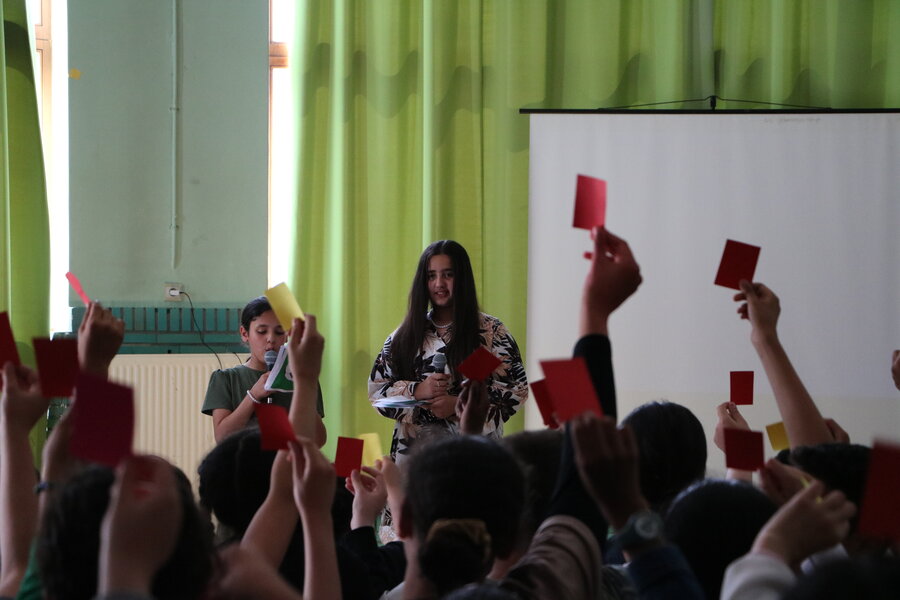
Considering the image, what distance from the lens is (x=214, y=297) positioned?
4125mm

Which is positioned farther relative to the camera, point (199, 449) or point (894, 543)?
point (199, 449)

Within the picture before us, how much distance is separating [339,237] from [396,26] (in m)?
1.04

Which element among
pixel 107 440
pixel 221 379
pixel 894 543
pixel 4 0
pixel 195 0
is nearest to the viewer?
pixel 107 440

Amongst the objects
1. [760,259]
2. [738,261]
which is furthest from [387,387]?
[760,259]

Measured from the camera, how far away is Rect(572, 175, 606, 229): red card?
4.34ft

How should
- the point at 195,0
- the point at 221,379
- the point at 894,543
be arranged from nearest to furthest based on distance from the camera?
the point at 894,543
the point at 221,379
the point at 195,0

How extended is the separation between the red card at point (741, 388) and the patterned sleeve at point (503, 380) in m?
1.05

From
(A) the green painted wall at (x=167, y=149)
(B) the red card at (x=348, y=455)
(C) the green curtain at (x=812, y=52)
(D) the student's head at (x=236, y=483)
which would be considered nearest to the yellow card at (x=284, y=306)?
(D) the student's head at (x=236, y=483)

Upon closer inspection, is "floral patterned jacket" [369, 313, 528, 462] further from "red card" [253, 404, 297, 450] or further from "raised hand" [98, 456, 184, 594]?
"raised hand" [98, 456, 184, 594]

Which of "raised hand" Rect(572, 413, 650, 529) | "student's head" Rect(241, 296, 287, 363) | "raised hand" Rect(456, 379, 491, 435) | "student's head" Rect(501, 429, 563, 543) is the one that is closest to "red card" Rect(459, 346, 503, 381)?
"raised hand" Rect(456, 379, 491, 435)

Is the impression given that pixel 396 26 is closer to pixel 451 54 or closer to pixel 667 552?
pixel 451 54

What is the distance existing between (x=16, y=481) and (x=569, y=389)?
0.73 m

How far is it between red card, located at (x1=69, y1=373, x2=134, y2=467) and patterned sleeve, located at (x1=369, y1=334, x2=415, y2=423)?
2.01 metres

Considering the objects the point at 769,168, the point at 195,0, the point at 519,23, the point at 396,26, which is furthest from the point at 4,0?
the point at 769,168
